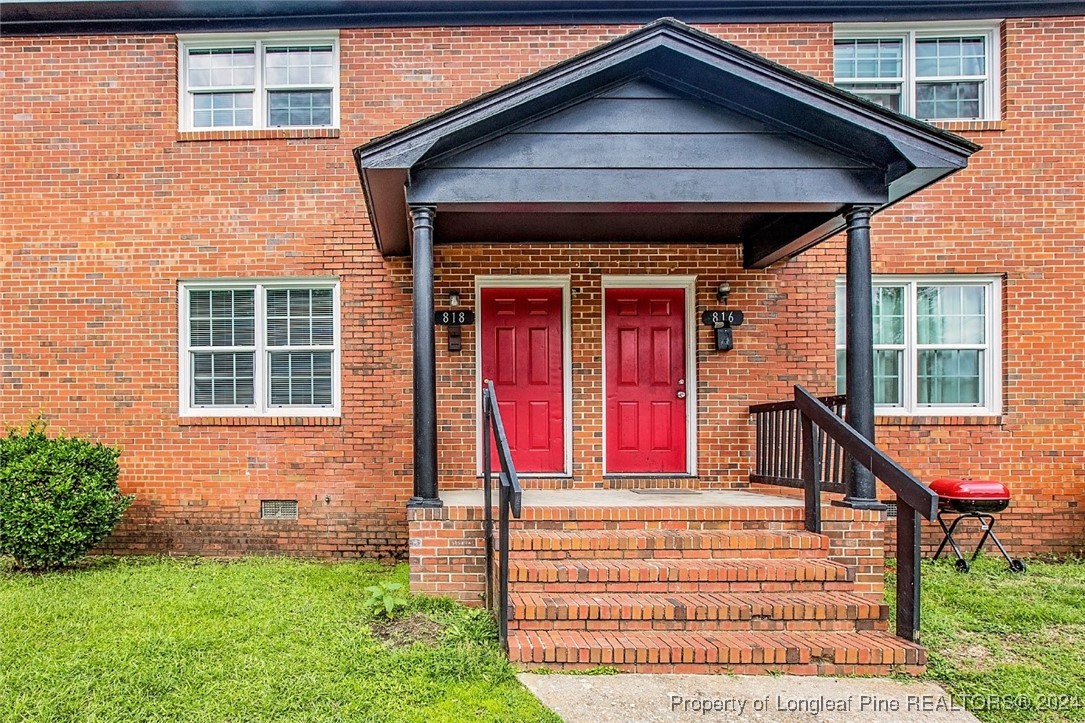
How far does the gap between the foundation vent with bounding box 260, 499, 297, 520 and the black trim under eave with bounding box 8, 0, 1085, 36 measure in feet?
15.8

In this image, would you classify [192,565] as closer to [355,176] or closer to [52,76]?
[355,176]

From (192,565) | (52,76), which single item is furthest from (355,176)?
(192,565)

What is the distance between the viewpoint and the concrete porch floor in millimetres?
4934

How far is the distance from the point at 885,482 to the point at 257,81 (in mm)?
6829

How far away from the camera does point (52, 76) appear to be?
6668mm

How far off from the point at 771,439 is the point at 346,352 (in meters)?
4.16

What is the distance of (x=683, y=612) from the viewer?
3936 mm

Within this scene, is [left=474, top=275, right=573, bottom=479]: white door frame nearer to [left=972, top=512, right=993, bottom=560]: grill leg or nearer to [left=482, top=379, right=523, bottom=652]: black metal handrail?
[left=482, top=379, right=523, bottom=652]: black metal handrail

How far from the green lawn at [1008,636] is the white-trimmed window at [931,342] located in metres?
1.66

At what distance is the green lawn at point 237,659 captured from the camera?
10.6ft

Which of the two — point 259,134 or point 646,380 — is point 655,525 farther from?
point 259,134

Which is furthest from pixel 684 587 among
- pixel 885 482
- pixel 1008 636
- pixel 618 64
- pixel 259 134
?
pixel 259 134

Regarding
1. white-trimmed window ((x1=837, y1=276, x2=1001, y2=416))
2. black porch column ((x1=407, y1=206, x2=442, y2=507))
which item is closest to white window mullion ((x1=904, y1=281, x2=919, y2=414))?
white-trimmed window ((x1=837, y1=276, x2=1001, y2=416))

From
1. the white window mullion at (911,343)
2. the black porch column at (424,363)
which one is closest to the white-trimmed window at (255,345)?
the black porch column at (424,363)
